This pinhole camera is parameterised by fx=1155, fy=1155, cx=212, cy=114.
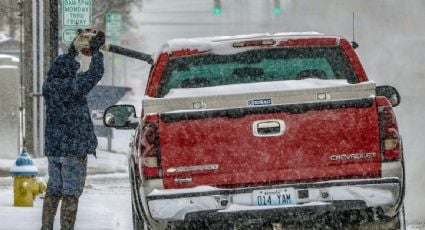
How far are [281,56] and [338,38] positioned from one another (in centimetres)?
45

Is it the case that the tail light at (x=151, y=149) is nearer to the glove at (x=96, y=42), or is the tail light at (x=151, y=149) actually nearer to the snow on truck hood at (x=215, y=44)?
the snow on truck hood at (x=215, y=44)

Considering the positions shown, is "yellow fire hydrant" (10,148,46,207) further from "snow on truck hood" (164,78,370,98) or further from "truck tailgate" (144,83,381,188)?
"truck tailgate" (144,83,381,188)

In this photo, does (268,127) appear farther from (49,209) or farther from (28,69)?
(28,69)

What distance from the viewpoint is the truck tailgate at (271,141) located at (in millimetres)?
7566

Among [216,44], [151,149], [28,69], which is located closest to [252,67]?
[216,44]

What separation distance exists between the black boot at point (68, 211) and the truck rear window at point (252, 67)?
1.33m

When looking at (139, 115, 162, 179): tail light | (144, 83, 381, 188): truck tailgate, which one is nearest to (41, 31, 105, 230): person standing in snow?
(139, 115, 162, 179): tail light

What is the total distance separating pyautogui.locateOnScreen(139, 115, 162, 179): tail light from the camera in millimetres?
7633

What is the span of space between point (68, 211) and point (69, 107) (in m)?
0.86

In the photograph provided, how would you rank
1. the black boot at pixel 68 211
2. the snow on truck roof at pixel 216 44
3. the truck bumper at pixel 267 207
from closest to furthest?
the truck bumper at pixel 267 207
the snow on truck roof at pixel 216 44
the black boot at pixel 68 211

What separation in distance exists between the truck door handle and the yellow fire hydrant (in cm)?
505

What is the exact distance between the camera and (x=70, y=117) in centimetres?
922

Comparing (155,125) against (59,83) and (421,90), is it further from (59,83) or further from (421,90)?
(421,90)

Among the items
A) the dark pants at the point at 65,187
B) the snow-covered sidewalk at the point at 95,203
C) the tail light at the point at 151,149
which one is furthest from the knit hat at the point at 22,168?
the tail light at the point at 151,149
